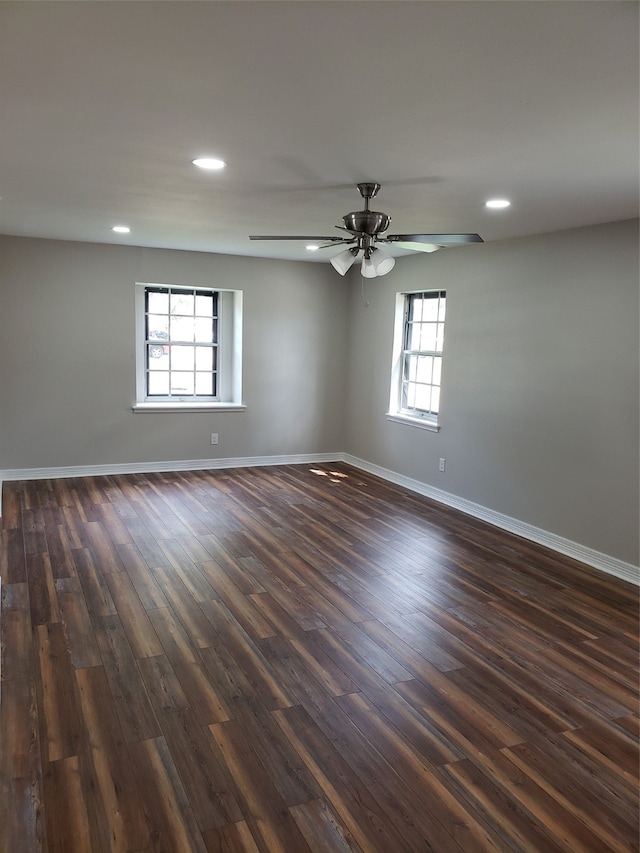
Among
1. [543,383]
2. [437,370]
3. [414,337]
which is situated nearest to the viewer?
[543,383]

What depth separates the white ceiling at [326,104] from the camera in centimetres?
170

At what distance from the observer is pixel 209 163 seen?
3143 mm

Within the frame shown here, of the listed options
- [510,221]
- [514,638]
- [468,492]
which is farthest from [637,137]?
[468,492]

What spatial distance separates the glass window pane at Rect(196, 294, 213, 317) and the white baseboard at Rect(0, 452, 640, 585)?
1679 millimetres

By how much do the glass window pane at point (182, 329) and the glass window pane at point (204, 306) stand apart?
142 mm

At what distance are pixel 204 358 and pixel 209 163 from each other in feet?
13.7

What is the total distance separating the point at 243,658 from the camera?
3.04m

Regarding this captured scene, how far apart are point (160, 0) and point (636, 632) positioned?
365 cm

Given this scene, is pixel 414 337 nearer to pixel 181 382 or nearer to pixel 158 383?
pixel 181 382

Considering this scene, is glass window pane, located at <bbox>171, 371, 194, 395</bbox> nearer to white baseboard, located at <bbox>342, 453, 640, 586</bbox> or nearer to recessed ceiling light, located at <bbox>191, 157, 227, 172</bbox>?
white baseboard, located at <bbox>342, 453, 640, 586</bbox>

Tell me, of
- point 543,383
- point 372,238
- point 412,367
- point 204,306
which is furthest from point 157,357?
point 543,383

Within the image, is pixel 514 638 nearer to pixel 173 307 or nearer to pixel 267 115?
pixel 267 115

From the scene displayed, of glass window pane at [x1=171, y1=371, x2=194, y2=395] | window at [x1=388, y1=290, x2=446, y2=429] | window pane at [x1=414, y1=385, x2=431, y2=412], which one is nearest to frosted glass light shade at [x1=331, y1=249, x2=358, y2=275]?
window at [x1=388, y1=290, x2=446, y2=429]

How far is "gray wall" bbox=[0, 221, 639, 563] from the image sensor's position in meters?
4.41
